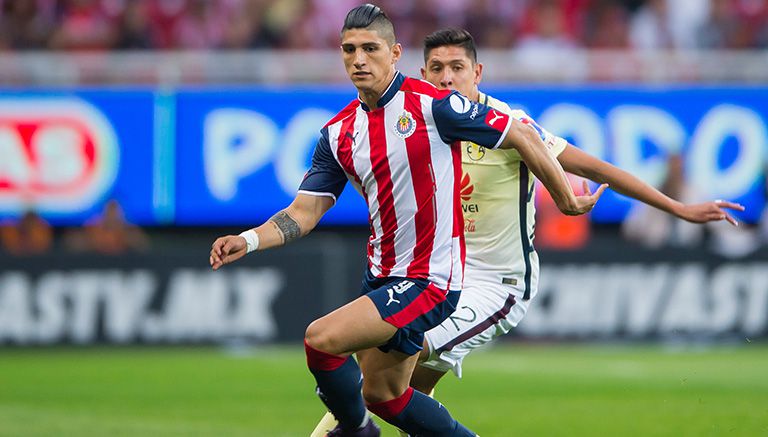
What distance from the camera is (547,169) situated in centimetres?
693

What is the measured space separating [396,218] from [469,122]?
651 mm

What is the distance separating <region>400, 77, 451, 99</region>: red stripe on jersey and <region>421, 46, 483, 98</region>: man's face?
3.18 feet

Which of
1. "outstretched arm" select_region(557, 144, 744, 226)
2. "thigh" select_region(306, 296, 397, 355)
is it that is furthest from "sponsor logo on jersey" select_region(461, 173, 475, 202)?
"thigh" select_region(306, 296, 397, 355)

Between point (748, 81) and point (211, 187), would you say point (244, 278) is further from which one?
point (748, 81)

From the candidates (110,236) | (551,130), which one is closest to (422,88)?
(110,236)

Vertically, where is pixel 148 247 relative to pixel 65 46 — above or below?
below

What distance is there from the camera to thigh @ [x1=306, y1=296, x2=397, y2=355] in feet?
22.4

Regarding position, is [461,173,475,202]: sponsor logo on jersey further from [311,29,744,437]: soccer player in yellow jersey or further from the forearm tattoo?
the forearm tattoo

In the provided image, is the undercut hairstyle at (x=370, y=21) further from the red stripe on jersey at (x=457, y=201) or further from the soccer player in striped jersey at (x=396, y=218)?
the red stripe on jersey at (x=457, y=201)

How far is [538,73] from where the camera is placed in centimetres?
1800

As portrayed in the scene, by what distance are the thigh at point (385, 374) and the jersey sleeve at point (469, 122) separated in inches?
48.6

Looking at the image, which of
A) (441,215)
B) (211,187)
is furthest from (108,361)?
(441,215)

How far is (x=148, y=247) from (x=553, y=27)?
6.43 meters

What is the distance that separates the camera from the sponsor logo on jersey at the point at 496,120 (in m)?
6.91
